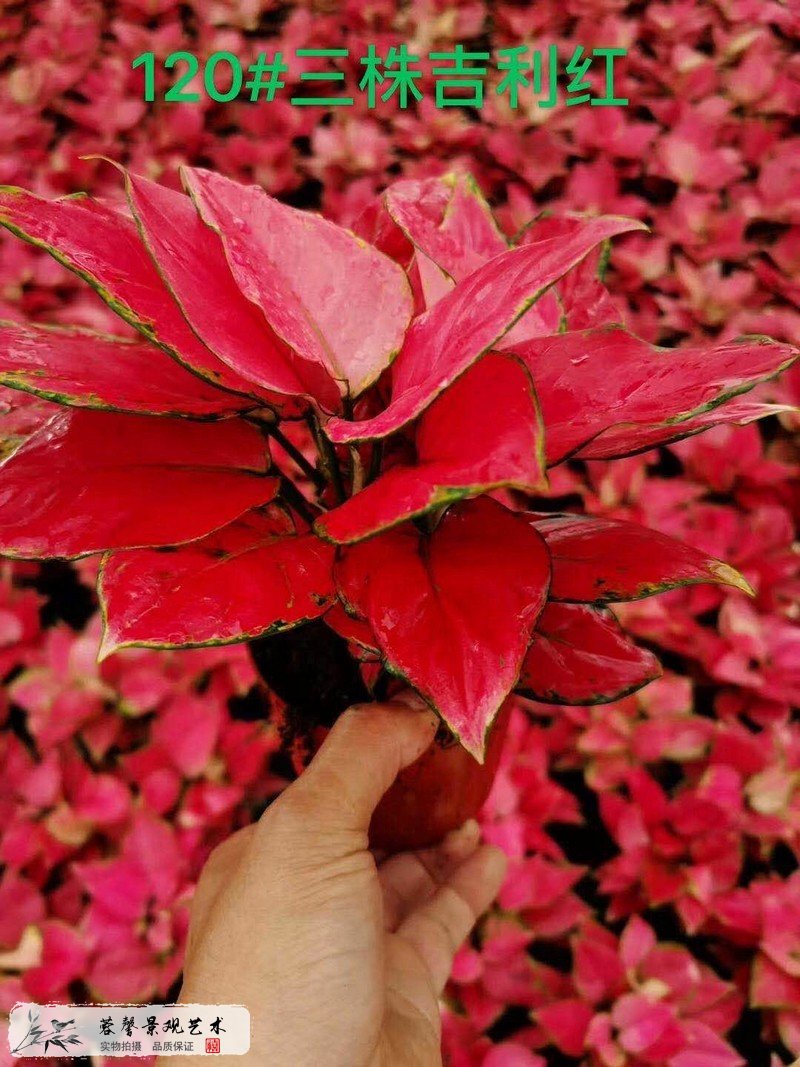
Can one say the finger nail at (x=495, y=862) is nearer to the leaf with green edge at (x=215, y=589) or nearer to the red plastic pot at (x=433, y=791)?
the red plastic pot at (x=433, y=791)

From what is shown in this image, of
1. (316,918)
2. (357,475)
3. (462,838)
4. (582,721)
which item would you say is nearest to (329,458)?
(357,475)

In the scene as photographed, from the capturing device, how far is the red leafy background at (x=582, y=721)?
0.72m

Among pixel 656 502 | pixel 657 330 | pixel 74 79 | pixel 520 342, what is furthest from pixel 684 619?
pixel 74 79

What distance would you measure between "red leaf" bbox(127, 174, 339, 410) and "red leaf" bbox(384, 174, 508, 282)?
11 cm

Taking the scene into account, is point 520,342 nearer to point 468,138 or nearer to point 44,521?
point 44,521

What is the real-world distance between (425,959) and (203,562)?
410mm

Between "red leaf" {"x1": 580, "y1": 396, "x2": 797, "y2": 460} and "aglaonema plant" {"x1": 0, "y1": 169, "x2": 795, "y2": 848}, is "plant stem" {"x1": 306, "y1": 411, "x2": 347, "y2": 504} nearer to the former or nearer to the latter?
"aglaonema plant" {"x1": 0, "y1": 169, "x2": 795, "y2": 848}

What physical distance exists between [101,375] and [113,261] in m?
0.05

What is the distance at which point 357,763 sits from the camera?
48 cm

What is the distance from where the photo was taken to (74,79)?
139 centimetres

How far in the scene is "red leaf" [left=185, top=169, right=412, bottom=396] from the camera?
1.29 ft

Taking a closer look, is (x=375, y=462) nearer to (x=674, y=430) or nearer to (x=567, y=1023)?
(x=674, y=430)

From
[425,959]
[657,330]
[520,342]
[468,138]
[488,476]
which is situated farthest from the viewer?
[468,138]
